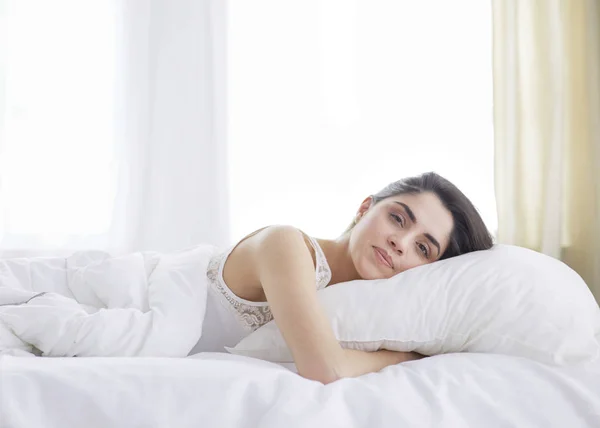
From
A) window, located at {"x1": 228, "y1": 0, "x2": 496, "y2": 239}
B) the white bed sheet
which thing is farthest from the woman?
window, located at {"x1": 228, "y1": 0, "x2": 496, "y2": 239}

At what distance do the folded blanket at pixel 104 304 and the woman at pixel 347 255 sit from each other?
94 millimetres

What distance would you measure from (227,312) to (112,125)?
1653 millimetres

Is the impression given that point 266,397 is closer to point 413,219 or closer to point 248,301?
point 248,301

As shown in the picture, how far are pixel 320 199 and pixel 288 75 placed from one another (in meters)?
0.63

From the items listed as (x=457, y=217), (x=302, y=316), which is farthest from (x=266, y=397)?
(x=457, y=217)

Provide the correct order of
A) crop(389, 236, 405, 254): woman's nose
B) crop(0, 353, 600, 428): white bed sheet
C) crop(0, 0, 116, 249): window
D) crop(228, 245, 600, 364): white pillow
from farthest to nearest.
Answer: crop(0, 0, 116, 249): window → crop(389, 236, 405, 254): woman's nose → crop(228, 245, 600, 364): white pillow → crop(0, 353, 600, 428): white bed sheet

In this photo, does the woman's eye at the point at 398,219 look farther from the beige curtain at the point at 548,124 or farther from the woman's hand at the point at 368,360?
the beige curtain at the point at 548,124

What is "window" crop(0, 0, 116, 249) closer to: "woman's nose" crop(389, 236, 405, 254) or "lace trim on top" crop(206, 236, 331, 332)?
"lace trim on top" crop(206, 236, 331, 332)

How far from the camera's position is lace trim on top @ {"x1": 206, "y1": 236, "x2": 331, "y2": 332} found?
4.72ft

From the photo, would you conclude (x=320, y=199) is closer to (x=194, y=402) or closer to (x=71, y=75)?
(x=71, y=75)

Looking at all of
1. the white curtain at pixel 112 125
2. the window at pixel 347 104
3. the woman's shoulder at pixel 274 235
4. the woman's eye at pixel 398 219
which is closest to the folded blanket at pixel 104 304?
the woman's shoulder at pixel 274 235

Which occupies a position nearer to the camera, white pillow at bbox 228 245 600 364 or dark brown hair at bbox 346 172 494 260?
white pillow at bbox 228 245 600 364

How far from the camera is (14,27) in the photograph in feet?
8.98

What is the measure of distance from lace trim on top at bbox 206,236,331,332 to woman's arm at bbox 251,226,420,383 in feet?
0.44
